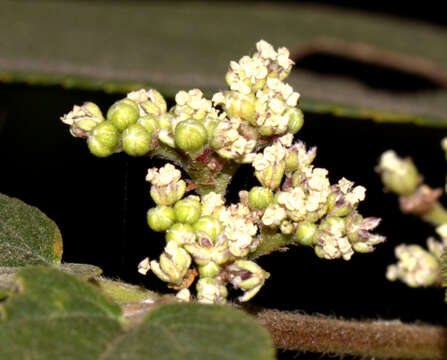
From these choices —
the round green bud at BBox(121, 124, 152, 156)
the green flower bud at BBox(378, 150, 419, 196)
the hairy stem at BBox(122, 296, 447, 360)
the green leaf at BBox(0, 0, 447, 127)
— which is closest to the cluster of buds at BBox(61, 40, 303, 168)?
the round green bud at BBox(121, 124, 152, 156)

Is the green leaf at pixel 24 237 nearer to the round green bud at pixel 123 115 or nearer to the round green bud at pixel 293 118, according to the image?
the round green bud at pixel 123 115

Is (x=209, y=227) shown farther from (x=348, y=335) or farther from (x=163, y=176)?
(x=348, y=335)

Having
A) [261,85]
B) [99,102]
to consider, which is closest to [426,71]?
[99,102]

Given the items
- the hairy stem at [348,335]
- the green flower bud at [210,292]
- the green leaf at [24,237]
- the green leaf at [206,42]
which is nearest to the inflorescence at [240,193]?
the green flower bud at [210,292]

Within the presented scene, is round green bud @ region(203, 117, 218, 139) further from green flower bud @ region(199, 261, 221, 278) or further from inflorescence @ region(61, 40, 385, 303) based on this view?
green flower bud @ region(199, 261, 221, 278)

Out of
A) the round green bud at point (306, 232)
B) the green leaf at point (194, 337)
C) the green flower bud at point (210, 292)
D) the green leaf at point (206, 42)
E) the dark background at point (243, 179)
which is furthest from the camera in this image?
the green leaf at point (206, 42)

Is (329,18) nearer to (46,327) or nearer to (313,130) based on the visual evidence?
(313,130)

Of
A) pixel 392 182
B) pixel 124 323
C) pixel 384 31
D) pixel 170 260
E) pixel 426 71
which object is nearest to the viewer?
pixel 124 323
